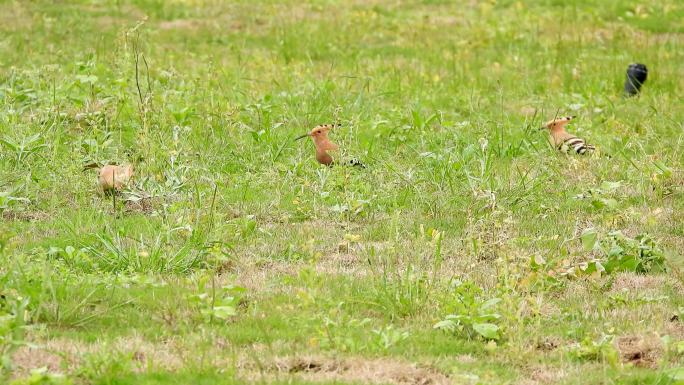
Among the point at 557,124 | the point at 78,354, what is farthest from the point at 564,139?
the point at 78,354

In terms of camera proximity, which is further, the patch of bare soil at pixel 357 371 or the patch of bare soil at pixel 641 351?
the patch of bare soil at pixel 641 351

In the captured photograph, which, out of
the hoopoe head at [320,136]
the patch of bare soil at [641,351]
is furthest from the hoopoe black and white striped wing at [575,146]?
the patch of bare soil at [641,351]

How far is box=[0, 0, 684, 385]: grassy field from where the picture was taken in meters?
5.82

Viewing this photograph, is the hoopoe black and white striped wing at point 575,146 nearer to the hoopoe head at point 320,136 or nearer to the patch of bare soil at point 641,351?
the hoopoe head at point 320,136

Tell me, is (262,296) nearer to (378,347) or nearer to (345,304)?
(345,304)

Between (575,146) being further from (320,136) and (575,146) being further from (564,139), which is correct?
(320,136)

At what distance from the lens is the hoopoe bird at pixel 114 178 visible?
8523 millimetres

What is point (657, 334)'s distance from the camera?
19.3 feet

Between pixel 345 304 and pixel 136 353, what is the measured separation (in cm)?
133

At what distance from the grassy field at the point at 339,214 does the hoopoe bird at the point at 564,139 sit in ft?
0.48

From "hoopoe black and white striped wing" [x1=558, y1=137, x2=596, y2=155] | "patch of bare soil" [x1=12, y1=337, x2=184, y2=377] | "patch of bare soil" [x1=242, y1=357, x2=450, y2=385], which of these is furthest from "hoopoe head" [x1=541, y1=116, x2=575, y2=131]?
"patch of bare soil" [x1=12, y1=337, x2=184, y2=377]

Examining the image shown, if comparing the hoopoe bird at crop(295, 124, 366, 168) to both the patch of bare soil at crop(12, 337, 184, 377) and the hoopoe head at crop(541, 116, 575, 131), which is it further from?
the patch of bare soil at crop(12, 337, 184, 377)

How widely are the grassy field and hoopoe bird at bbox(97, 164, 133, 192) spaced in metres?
0.10

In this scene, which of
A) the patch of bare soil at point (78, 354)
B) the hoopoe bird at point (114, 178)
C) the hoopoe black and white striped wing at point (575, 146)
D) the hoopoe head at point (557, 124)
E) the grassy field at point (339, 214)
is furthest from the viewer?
the hoopoe head at point (557, 124)
